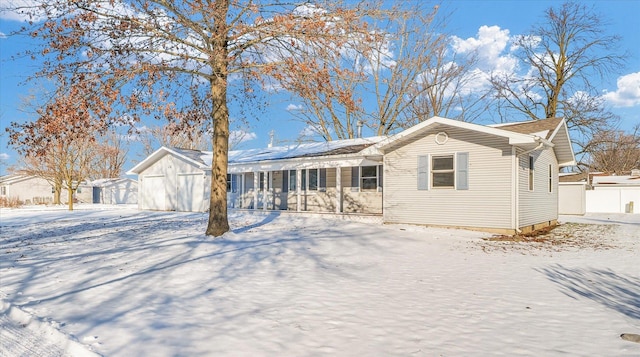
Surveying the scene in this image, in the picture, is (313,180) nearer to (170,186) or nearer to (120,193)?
(170,186)

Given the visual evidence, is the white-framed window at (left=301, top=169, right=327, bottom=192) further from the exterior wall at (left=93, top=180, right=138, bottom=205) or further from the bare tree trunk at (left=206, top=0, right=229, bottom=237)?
the exterior wall at (left=93, top=180, right=138, bottom=205)

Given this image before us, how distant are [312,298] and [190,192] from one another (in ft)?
63.3

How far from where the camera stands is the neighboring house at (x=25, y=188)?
45250mm

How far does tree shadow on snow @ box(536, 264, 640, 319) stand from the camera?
18.0ft

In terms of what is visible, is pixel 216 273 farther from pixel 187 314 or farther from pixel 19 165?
pixel 19 165

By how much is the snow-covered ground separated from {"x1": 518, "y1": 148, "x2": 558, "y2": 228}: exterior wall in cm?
252

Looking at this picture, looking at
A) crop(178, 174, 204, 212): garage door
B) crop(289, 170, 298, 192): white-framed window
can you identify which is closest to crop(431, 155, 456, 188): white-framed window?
crop(289, 170, 298, 192): white-framed window

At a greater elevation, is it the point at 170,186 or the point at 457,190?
the point at 170,186

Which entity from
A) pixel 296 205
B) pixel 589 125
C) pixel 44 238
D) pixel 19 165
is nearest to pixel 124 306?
pixel 44 238

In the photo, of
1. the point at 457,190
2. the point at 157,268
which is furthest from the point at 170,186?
the point at 157,268

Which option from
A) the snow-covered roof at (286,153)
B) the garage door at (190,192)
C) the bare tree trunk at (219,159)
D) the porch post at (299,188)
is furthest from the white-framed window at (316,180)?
Result: the bare tree trunk at (219,159)

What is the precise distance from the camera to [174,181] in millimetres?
24328

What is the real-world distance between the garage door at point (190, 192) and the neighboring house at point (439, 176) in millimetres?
2969

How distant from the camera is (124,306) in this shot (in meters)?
5.21
